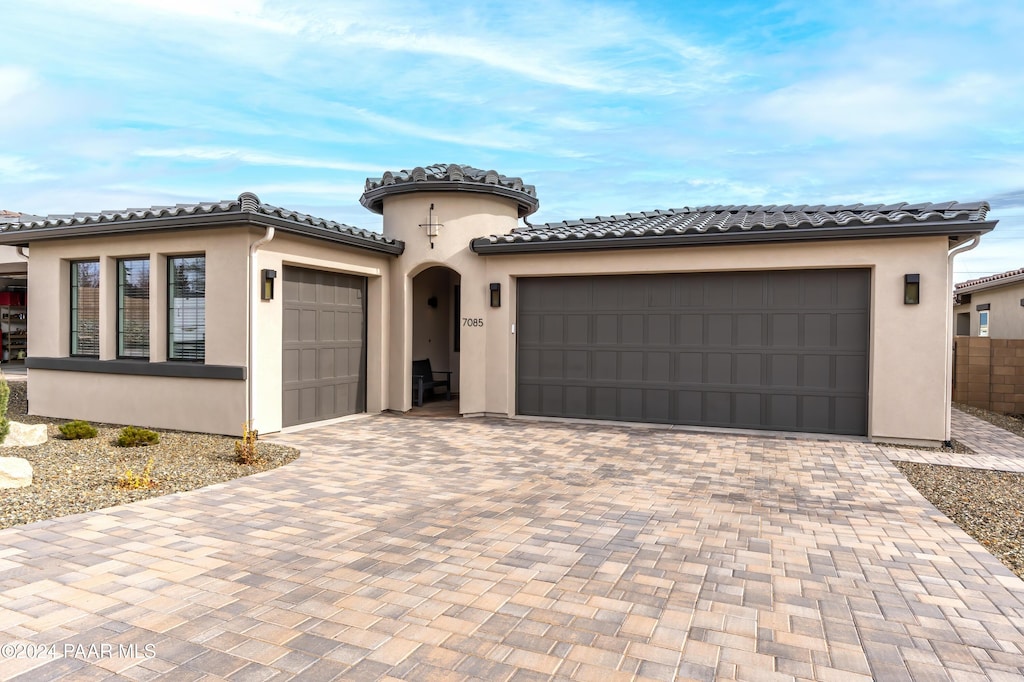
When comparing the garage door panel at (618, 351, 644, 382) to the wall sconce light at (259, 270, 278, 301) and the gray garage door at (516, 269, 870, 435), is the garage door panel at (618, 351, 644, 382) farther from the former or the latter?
the wall sconce light at (259, 270, 278, 301)

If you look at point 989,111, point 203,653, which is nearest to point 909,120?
point 989,111

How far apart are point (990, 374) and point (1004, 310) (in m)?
5.52

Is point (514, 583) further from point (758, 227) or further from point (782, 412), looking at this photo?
point (758, 227)

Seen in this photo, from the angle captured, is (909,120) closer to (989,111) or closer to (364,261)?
(989,111)

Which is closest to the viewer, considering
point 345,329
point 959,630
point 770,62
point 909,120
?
point 959,630

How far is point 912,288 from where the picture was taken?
28.1 feet

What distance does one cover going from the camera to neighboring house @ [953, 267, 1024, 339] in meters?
16.0

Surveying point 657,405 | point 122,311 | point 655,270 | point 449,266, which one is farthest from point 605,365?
point 122,311

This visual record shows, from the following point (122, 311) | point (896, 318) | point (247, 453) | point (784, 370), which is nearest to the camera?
point (247, 453)

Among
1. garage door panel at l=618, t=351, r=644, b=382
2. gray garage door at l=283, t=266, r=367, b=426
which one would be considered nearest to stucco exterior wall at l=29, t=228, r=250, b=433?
gray garage door at l=283, t=266, r=367, b=426

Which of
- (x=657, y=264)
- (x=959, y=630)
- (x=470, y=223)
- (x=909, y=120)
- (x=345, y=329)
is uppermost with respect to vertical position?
(x=909, y=120)

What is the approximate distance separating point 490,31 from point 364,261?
4.43 m

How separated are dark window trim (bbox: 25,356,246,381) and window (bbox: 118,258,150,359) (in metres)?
0.23

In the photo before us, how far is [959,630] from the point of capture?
130 inches
